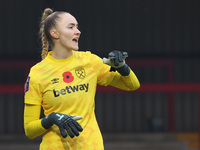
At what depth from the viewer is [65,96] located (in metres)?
2.75

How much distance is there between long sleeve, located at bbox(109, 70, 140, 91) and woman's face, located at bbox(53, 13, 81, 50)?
0.94ft

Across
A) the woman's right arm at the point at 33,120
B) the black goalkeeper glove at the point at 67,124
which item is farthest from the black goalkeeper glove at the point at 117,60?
the woman's right arm at the point at 33,120

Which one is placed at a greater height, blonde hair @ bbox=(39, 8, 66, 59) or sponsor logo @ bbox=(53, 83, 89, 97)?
blonde hair @ bbox=(39, 8, 66, 59)

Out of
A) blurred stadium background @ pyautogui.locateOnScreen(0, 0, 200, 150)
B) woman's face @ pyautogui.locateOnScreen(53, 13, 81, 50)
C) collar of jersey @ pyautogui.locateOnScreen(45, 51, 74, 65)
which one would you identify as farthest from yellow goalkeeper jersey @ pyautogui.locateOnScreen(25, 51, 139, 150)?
blurred stadium background @ pyautogui.locateOnScreen(0, 0, 200, 150)

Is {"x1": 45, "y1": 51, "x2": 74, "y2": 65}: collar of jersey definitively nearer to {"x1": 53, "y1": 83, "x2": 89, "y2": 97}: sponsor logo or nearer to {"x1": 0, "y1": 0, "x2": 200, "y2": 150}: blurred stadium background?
{"x1": 53, "y1": 83, "x2": 89, "y2": 97}: sponsor logo

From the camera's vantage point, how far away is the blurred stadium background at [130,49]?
1234cm

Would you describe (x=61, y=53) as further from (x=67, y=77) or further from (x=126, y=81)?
(x=126, y=81)

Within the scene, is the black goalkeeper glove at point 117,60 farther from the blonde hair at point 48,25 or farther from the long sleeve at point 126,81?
the blonde hair at point 48,25

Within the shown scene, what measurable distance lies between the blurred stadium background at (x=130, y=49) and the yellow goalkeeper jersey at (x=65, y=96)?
9438 mm

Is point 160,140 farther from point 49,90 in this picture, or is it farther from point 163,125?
point 49,90

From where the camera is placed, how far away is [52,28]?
2879 mm

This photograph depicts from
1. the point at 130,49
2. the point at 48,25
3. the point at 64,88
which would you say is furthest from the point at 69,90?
the point at 130,49

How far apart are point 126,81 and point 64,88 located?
338mm

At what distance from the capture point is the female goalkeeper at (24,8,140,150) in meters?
2.76
